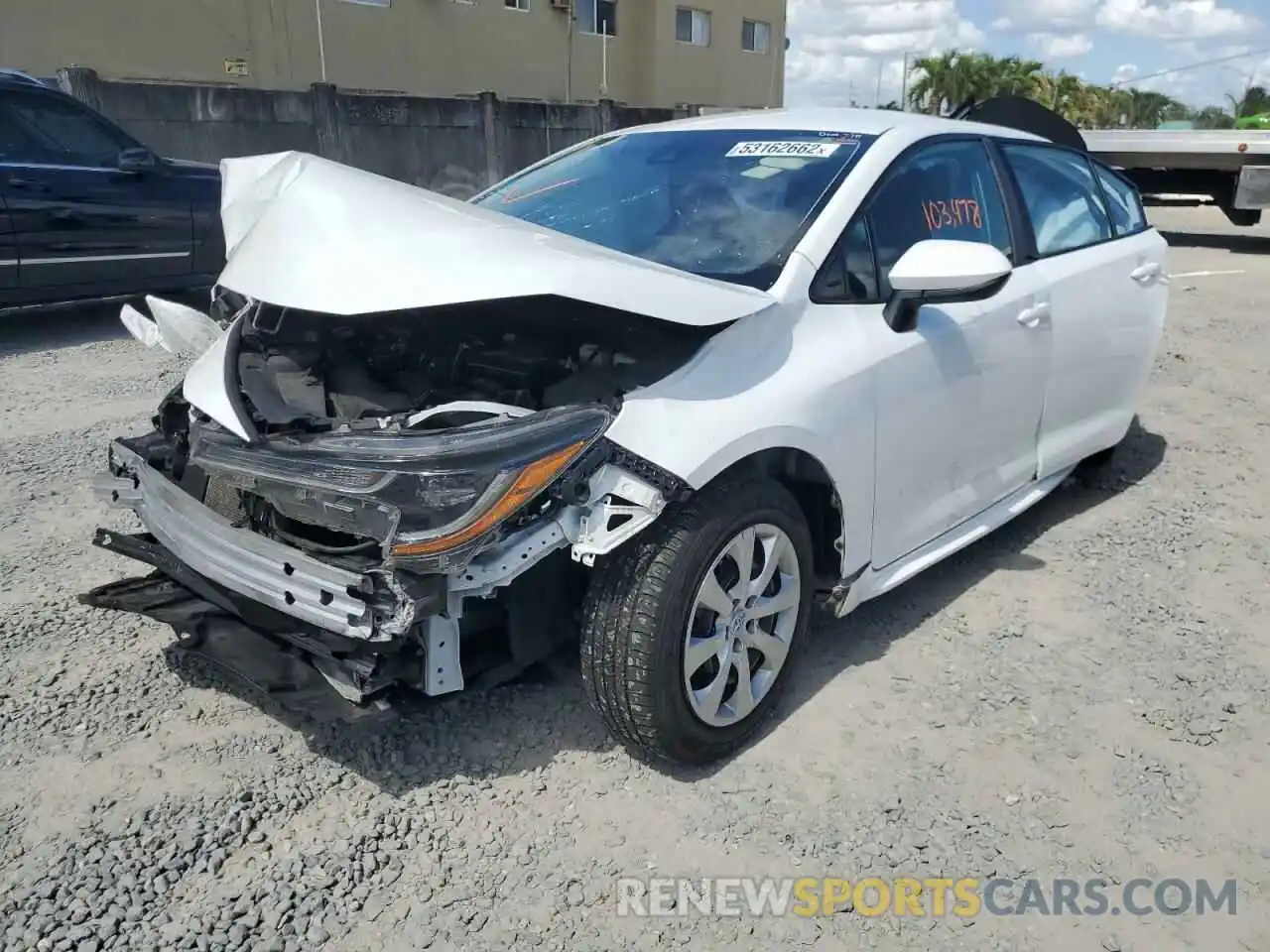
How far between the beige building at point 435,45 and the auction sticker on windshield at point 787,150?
15.4 meters

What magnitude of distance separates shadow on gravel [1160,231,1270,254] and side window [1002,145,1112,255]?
35.0ft

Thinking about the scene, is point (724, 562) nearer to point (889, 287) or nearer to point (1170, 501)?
point (889, 287)

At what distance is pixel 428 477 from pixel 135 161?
687 centimetres

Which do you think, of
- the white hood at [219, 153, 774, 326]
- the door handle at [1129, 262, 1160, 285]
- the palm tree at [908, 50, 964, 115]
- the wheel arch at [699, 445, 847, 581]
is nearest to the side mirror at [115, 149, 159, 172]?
the white hood at [219, 153, 774, 326]

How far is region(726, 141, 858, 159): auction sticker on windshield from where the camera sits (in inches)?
129

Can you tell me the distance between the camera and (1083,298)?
13.1 feet

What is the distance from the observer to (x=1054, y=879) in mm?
2404

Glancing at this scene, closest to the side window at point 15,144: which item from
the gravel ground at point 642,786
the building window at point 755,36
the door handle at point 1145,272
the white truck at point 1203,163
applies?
the gravel ground at point 642,786

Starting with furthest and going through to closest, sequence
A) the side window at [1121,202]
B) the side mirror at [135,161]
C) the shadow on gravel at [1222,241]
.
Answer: the shadow on gravel at [1222,241], the side mirror at [135,161], the side window at [1121,202]

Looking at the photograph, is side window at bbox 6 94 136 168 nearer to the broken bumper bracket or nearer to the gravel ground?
the gravel ground

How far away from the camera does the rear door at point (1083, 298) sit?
12.8ft

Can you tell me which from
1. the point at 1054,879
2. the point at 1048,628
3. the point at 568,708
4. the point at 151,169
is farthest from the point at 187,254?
the point at 1054,879

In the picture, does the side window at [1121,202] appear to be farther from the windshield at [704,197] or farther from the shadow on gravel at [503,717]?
the shadow on gravel at [503,717]

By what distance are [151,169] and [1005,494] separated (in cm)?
699
